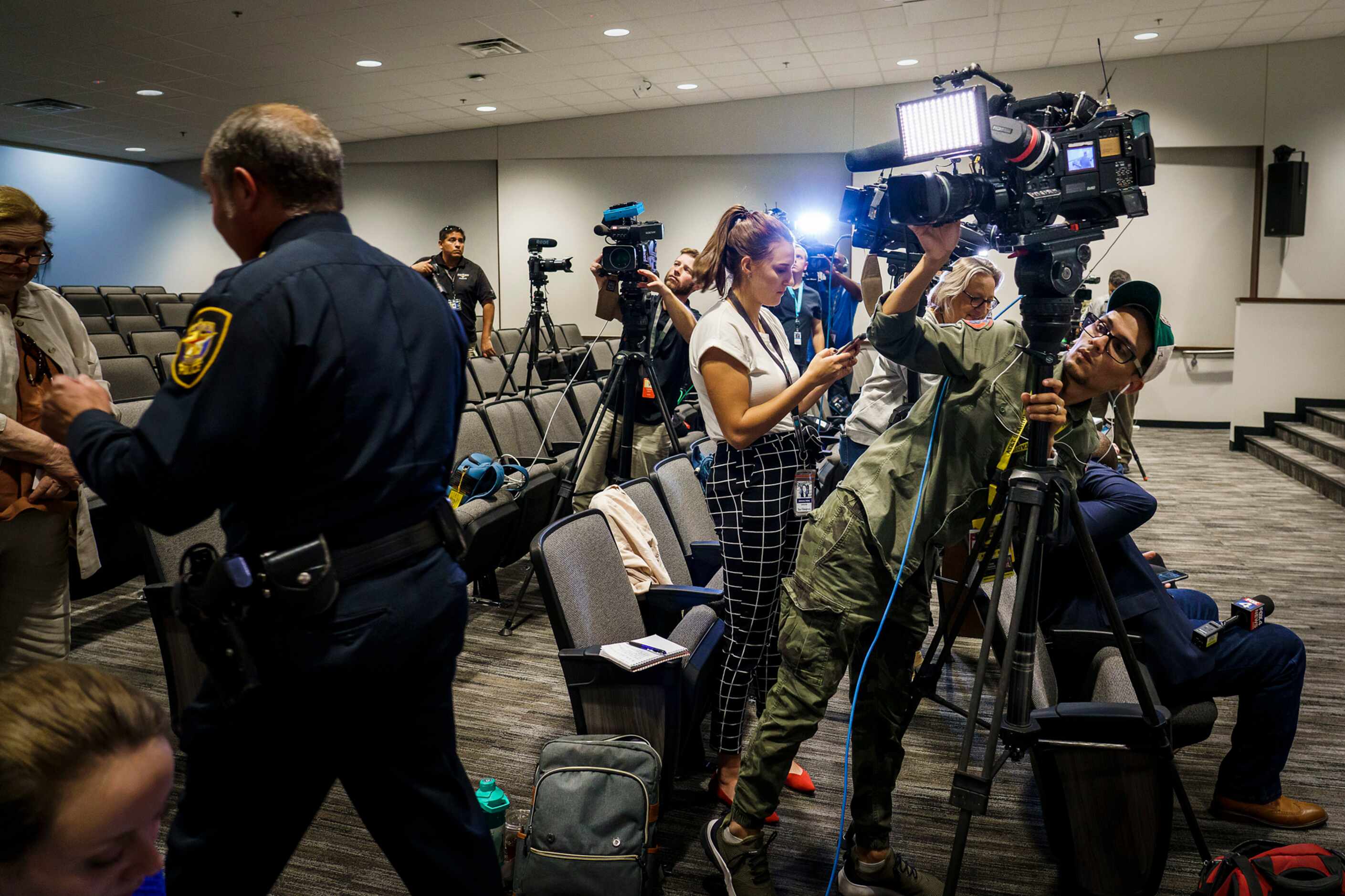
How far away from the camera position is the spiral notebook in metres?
1.95

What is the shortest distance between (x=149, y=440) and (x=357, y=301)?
31 centimetres

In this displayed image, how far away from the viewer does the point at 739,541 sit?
218 cm

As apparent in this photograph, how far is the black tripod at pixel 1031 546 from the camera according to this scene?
5.44 ft

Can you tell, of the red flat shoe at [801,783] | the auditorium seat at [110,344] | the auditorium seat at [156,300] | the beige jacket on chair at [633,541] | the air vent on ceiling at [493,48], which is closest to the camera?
the red flat shoe at [801,783]

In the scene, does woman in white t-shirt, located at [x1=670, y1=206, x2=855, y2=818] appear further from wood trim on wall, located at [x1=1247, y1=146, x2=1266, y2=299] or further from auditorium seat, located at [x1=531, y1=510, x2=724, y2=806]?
wood trim on wall, located at [x1=1247, y1=146, x2=1266, y2=299]

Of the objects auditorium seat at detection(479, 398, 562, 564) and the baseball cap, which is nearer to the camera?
the baseball cap

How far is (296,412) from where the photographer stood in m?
1.18

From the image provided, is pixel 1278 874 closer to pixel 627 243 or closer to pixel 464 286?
pixel 627 243

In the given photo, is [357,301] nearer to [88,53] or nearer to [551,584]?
[551,584]

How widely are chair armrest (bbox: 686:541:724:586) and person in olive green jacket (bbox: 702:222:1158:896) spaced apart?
1059 millimetres

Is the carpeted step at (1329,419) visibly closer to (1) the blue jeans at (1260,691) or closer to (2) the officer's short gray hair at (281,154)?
(1) the blue jeans at (1260,691)

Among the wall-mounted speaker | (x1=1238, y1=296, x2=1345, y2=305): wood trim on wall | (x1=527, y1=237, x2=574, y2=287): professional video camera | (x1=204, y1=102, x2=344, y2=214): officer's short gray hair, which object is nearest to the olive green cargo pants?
(x1=204, y1=102, x2=344, y2=214): officer's short gray hair

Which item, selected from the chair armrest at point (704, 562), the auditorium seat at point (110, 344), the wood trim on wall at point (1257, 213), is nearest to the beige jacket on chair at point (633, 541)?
the chair armrest at point (704, 562)

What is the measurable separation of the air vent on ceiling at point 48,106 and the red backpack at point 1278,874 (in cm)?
1214
